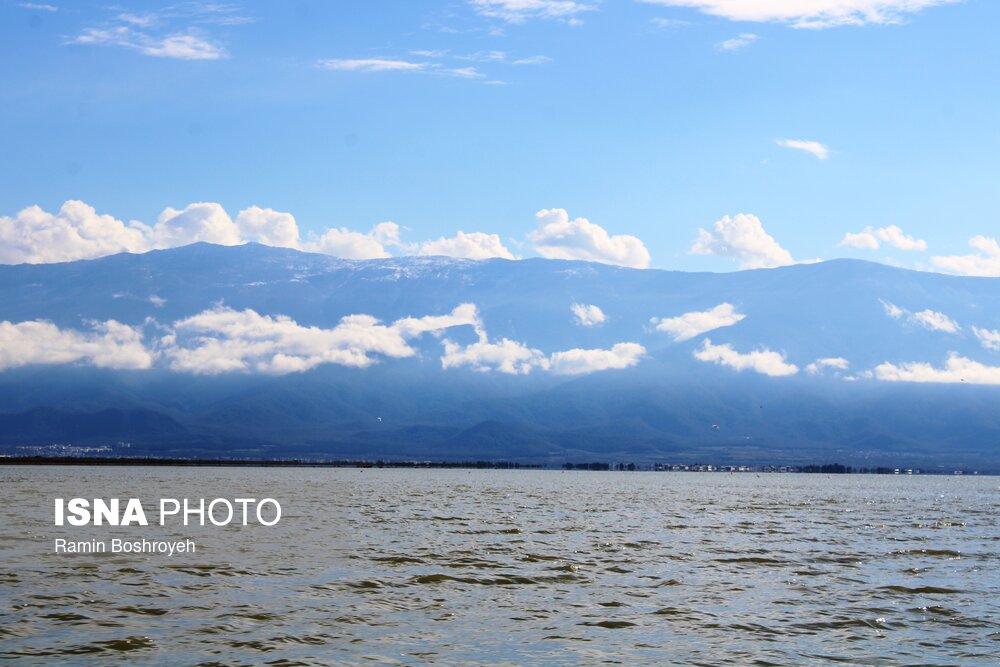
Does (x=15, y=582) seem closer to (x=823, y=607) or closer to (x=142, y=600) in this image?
(x=142, y=600)

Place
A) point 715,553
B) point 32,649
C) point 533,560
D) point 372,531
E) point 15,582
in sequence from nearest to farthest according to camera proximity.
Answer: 1. point 32,649
2. point 15,582
3. point 533,560
4. point 715,553
5. point 372,531

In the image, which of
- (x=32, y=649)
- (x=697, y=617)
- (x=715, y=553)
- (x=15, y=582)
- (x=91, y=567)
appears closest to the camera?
(x=32, y=649)

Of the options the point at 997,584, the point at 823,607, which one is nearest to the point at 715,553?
the point at 997,584

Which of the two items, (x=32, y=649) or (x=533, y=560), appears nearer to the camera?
(x=32, y=649)

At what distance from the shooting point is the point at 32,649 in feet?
117

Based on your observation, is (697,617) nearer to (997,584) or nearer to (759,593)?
(759,593)

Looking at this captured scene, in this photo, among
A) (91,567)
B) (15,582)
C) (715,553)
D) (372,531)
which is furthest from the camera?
(372,531)

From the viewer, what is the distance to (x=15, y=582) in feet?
165

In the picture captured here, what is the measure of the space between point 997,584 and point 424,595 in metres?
28.3

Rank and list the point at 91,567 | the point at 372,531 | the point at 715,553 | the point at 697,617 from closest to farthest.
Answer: the point at 697,617
the point at 91,567
the point at 715,553
the point at 372,531

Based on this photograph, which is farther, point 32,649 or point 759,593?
point 759,593

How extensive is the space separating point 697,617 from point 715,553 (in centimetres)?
2650

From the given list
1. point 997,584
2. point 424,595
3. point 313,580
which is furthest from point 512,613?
point 997,584

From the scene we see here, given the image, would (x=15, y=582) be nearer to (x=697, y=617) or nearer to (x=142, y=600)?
(x=142, y=600)
